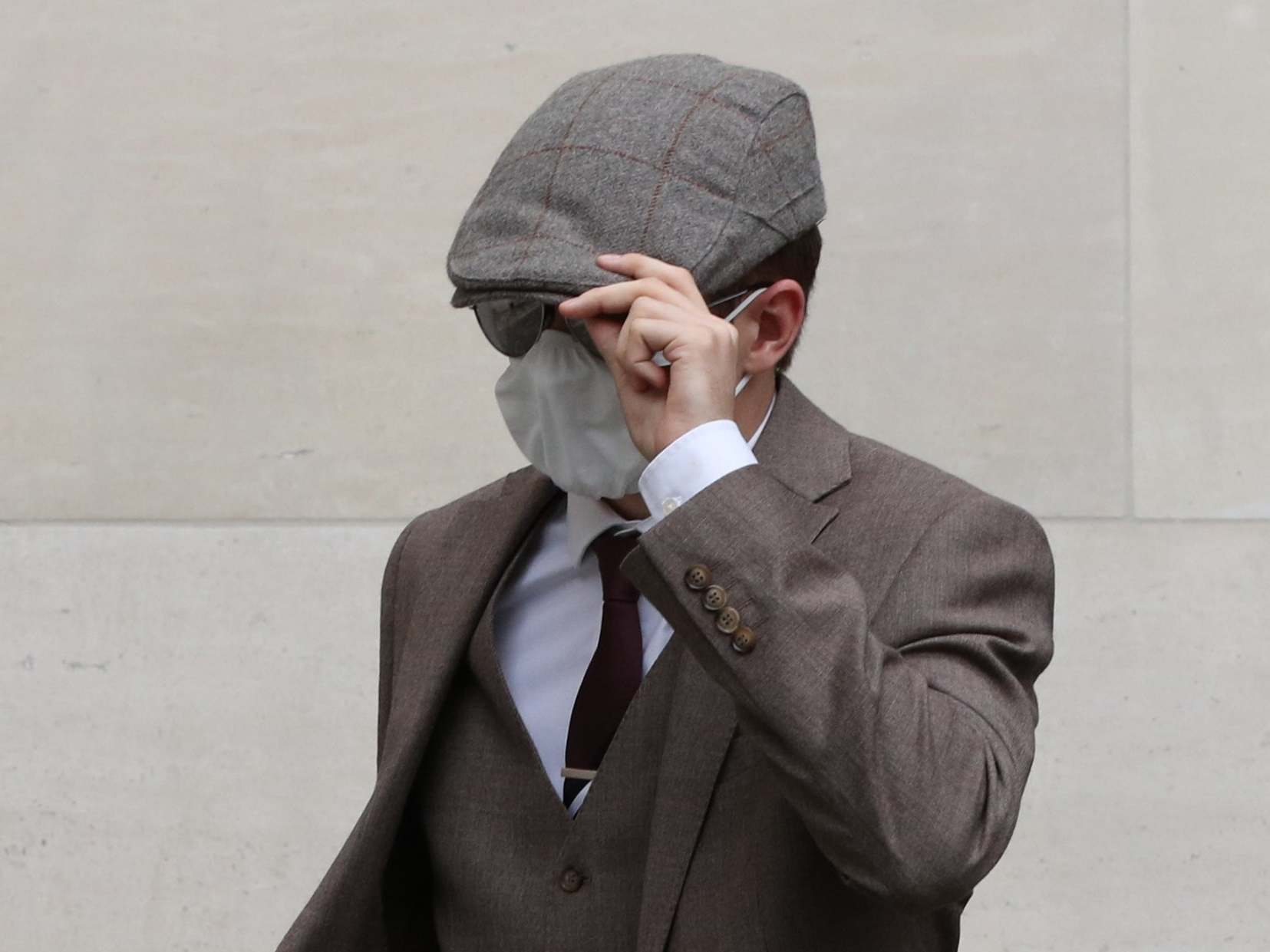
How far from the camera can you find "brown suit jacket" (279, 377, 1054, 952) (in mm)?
1517

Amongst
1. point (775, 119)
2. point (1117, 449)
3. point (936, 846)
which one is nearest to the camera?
point (936, 846)

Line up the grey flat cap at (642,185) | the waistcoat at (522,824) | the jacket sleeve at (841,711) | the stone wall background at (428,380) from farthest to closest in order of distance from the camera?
the stone wall background at (428,380) < the waistcoat at (522,824) < the grey flat cap at (642,185) < the jacket sleeve at (841,711)

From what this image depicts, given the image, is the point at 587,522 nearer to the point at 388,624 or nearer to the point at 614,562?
the point at 614,562

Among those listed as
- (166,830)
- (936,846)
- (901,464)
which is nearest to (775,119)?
(901,464)

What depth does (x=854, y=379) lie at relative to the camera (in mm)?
3762

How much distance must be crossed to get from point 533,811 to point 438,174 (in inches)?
89.9

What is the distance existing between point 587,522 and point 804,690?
0.62 metres

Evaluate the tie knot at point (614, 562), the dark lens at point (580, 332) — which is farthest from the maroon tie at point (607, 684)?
the dark lens at point (580, 332)

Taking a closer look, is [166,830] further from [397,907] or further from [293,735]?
[397,907]

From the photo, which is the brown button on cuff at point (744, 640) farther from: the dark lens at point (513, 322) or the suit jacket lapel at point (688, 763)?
the dark lens at point (513, 322)

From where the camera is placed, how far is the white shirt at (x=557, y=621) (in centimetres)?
196

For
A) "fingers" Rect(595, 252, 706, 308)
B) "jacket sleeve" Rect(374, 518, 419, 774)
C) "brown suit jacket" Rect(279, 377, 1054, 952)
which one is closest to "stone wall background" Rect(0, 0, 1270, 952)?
"jacket sleeve" Rect(374, 518, 419, 774)

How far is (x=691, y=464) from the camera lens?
62.7 inches

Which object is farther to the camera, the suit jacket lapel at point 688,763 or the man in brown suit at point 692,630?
the suit jacket lapel at point 688,763
